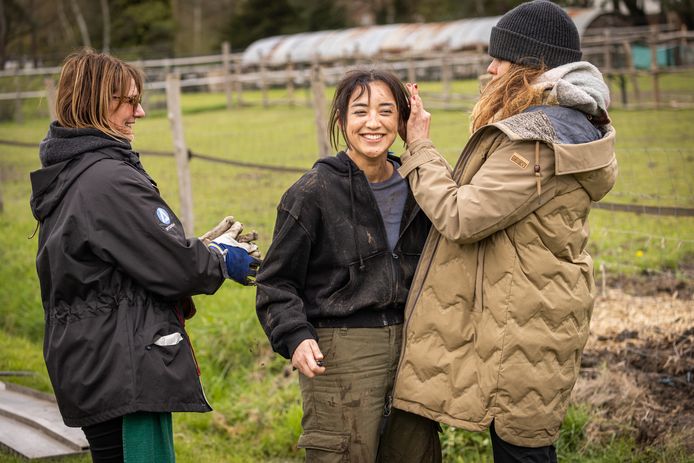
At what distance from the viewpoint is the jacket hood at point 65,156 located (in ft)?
8.63

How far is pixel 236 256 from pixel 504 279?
0.92 metres

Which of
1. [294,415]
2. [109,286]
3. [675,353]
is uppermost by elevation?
[109,286]

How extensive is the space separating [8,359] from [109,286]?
385 centimetres

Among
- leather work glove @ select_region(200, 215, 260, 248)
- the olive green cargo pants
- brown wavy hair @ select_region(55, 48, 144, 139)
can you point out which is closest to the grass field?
leather work glove @ select_region(200, 215, 260, 248)

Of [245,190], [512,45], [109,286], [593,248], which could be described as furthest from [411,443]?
[245,190]

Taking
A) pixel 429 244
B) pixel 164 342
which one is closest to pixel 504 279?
pixel 429 244

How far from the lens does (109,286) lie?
2.61 meters

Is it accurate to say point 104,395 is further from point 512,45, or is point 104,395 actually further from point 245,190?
point 245,190

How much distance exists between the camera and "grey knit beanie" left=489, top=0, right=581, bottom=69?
2.68 meters

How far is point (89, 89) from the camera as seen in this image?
2670mm

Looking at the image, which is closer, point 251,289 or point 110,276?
point 110,276

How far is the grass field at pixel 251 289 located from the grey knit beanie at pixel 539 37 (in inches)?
Answer: 77.1

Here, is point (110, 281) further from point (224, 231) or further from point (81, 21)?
point (81, 21)

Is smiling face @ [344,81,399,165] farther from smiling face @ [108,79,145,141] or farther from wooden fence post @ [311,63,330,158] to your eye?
wooden fence post @ [311,63,330,158]
